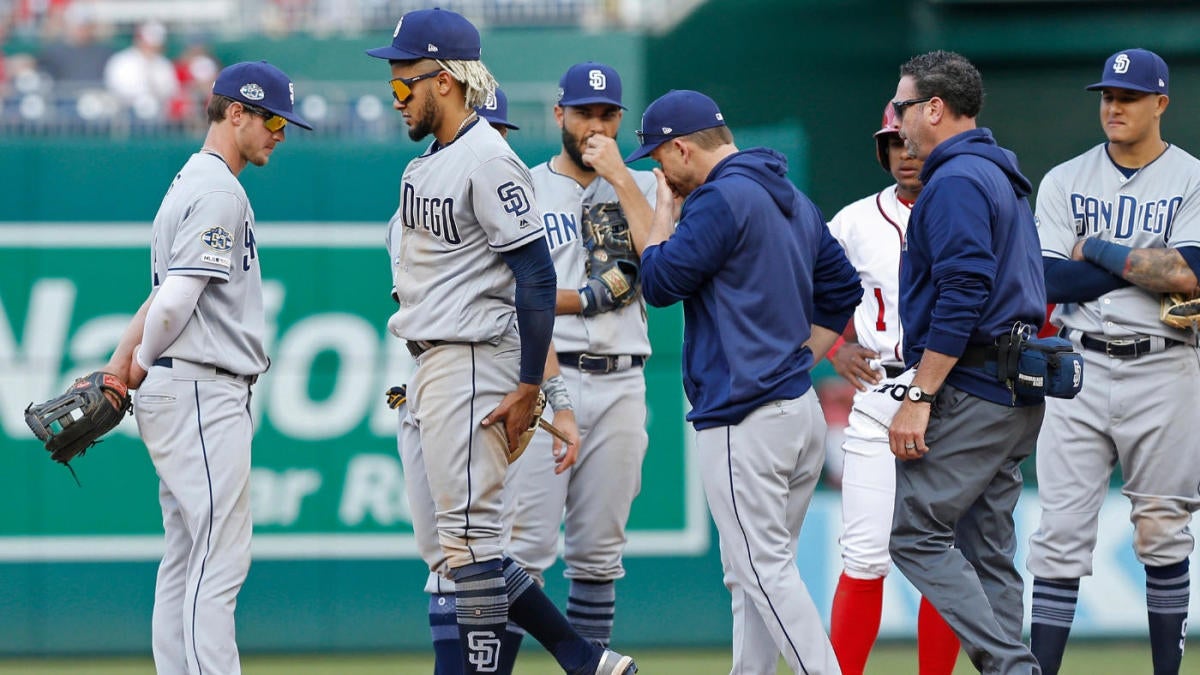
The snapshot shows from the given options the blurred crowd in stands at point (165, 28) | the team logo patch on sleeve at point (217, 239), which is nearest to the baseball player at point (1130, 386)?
the team logo patch on sleeve at point (217, 239)

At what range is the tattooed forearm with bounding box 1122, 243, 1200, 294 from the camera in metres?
5.23

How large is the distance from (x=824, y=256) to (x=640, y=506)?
8.40ft

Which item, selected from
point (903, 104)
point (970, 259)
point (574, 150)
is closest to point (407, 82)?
point (574, 150)

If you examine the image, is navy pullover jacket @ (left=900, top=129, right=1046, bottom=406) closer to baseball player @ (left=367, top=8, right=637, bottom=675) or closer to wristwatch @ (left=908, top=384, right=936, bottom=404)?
wristwatch @ (left=908, top=384, right=936, bottom=404)

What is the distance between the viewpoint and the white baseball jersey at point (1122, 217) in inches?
211

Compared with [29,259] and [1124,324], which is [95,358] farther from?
[1124,324]

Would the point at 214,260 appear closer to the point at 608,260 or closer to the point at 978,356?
the point at 608,260

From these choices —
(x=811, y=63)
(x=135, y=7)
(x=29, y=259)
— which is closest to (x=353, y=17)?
(x=135, y=7)

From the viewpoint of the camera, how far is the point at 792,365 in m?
4.63

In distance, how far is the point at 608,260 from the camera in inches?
217

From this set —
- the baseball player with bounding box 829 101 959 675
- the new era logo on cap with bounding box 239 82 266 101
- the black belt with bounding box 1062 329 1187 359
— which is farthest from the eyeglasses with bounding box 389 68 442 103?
the black belt with bounding box 1062 329 1187 359

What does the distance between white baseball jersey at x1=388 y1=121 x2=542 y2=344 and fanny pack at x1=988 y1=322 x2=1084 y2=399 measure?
1.41 m

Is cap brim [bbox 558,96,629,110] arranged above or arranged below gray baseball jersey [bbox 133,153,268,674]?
above

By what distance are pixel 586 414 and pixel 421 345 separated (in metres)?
1.00
